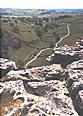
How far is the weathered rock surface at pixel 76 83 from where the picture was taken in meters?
60.6

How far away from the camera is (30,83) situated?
76.9 m

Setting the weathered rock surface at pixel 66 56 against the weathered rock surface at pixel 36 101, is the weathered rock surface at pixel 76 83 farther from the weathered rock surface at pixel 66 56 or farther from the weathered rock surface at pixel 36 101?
the weathered rock surface at pixel 66 56

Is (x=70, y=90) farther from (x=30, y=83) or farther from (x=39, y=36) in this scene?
(x=39, y=36)

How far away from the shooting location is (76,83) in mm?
66875

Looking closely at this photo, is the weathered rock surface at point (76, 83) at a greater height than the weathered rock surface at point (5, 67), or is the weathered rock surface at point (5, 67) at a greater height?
the weathered rock surface at point (76, 83)

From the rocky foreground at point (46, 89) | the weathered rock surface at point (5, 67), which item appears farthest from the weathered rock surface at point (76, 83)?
the weathered rock surface at point (5, 67)

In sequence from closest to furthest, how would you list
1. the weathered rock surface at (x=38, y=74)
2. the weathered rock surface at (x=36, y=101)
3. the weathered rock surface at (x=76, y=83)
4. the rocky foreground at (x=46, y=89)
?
the weathered rock surface at (x=36, y=101) → the rocky foreground at (x=46, y=89) → the weathered rock surface at (x=76, y=83) → the weathered rock surface at (x=38, y=74)

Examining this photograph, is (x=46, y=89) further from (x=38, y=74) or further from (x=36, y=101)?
(x=38, y=74)

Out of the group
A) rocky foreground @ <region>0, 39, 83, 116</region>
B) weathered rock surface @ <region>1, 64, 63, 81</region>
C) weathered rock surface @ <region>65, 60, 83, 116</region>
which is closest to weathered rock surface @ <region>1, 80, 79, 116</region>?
rocky foreground @ <region>0, 39, 83, 116</region>

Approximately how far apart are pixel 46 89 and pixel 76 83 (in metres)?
8.75

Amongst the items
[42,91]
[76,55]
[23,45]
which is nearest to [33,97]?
[42,91]

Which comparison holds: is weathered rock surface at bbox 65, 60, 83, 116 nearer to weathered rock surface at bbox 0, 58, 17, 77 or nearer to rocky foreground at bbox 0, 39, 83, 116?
rocky foreground at bbox 0, 39, 83, 116

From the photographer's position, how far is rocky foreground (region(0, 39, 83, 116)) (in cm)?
6021

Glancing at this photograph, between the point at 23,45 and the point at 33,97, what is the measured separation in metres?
93.7
